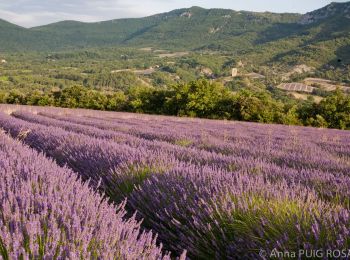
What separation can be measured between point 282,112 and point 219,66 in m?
174

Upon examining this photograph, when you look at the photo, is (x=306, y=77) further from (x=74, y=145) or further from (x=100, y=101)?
(x=74, y=145)

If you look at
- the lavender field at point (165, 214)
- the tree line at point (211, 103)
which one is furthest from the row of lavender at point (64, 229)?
the tree line at point (211, 103)

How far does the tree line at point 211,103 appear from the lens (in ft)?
89.5

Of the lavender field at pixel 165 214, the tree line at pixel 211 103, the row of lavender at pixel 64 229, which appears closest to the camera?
the row of lavender at pixel 64 229

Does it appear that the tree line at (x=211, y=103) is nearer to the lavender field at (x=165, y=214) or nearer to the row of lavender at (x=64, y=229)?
the lavender field at (x=165, y=214)

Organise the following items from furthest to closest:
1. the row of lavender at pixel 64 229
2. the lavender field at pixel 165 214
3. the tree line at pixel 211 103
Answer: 1. the tree line at pixel 211 103
2. the lavender field at pixel 165 214
3. the row of lavender at pixel 64 229

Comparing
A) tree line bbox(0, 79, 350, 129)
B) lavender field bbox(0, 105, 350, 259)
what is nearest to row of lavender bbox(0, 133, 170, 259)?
lavender field bbox(0, 105, 350, 259)

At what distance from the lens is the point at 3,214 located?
5.49 feet

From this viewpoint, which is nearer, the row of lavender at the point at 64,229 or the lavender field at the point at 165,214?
the row of lavender at the point at 64,229

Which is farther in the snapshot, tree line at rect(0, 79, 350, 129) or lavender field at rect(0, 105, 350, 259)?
tree line at rect(0, 79, 350, 129)

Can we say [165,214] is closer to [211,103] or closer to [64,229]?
[64,229]

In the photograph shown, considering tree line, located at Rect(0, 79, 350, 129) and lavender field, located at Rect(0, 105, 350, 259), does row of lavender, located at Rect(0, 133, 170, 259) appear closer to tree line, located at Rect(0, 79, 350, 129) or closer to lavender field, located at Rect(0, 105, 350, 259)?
lavender field, located at Rect(0, 105, 350, 259)

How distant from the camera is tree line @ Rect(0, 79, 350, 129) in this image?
1074 inches

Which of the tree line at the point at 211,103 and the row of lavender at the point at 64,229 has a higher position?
the row of lavender at the point at 64,229
